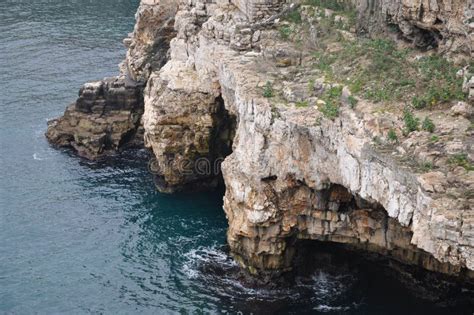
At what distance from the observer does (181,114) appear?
5094cm

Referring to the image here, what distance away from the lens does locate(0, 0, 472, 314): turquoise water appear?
4150 centimetres

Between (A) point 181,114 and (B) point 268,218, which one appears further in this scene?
(A) point 181,114

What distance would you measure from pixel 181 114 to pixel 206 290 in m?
13.5

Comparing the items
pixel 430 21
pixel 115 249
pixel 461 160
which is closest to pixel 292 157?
pixel 461 160

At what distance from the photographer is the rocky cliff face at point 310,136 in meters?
31.8

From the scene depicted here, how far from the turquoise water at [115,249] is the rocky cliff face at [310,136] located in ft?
6.98

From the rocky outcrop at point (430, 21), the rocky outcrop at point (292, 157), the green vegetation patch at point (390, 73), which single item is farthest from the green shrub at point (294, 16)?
the rocky outcrop at point (430, 21)

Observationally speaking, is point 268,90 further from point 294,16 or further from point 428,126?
point 428,126

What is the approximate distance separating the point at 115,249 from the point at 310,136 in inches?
639

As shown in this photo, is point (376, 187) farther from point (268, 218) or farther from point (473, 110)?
point (268, 218)

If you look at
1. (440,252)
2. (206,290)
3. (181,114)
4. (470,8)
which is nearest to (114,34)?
(181,114)

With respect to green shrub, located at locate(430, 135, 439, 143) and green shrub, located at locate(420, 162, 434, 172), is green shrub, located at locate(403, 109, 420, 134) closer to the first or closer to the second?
green shrub, located at locate(430, 135, 439, 143)

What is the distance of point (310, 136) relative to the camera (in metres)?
37.3

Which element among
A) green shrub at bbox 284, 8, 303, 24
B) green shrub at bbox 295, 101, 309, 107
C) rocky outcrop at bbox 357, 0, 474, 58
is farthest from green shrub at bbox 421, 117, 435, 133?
green shrub at bbox 284, 8, 303, 24
